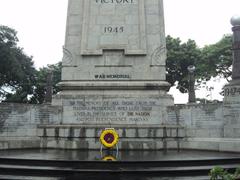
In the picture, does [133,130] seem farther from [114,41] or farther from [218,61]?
[218,61]

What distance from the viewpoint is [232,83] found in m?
13.2

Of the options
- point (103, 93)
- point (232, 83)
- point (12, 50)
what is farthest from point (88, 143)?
point (12, 50)

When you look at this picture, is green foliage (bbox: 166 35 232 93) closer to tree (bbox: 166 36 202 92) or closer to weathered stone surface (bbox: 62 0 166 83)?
tree (bbox: 166 36 202 92)

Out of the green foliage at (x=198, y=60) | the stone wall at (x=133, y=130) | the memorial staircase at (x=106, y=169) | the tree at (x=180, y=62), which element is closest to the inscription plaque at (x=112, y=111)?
the stone wall at (x=133, y=130)

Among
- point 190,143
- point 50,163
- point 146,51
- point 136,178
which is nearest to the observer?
point 136,178

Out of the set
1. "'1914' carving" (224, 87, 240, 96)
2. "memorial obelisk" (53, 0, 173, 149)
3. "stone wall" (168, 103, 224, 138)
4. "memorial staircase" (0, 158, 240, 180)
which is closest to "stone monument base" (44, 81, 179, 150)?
"memorial obelisk" (53, 0, 173, 149)

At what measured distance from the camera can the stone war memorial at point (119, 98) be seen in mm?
11602

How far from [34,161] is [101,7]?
8.41 m

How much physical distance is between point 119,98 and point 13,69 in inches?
1103

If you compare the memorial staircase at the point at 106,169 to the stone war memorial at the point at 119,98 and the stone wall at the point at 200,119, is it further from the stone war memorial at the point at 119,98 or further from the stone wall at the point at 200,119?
the stone wall at the point at 200,119

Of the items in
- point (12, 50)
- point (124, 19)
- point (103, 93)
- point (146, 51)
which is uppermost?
point (12, 50)

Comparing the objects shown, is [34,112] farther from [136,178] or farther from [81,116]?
[136,178]

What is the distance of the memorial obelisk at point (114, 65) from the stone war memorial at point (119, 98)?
0.13ft

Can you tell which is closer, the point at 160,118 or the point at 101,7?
the point at 160,118
